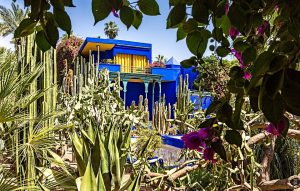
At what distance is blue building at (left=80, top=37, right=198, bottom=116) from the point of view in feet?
61.9

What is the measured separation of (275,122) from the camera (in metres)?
0.41

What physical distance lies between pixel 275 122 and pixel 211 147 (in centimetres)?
36

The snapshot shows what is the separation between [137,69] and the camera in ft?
65.6

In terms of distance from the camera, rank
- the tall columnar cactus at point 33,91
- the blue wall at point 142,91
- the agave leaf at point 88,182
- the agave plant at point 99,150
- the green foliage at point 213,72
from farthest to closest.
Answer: the blue wall at point 142,91, the tall columnar cactus at point 33,91, the agave plant at point 99,150, the agave leaf at point 88,182, the green foliage at point 213,72

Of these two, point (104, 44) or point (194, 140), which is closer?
point (194, 140)

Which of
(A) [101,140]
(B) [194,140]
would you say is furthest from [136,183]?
(B) [194,140]

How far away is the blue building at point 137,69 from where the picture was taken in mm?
18859

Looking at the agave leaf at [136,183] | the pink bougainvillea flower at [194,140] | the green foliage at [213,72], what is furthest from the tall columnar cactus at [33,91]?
the pink bougainvillea flower at [194,140]

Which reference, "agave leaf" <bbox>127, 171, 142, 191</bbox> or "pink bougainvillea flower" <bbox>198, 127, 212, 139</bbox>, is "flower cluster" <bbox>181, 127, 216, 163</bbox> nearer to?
"pink bougainvillea flower" <bbox>198, 127, 212, 139</bbox>

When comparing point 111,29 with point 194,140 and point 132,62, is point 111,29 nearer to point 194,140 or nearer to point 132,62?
point 132,62

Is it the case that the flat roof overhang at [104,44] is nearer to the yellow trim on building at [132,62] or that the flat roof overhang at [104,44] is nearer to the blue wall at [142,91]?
the yellow trim on building at [132,62]

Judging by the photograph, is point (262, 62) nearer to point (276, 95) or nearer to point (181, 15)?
point (276, 95)

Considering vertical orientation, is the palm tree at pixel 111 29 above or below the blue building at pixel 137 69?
above

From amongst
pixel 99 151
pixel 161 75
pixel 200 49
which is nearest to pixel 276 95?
pixel 200 49
